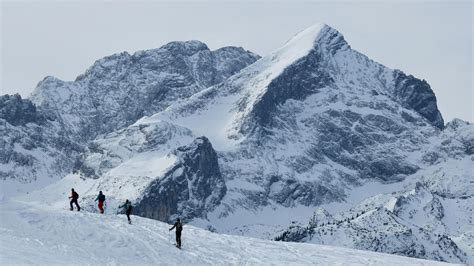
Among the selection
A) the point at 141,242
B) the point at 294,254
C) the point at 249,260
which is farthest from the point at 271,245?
the point at 141,242

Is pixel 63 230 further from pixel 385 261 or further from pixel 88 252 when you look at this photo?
pixel 385 261

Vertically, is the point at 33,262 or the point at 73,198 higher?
the point at 73,198

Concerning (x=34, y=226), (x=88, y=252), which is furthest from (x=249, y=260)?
(x=34, y=226)

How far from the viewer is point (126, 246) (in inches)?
2921

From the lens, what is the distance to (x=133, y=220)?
8725 centimetres

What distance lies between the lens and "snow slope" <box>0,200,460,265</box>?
225ft

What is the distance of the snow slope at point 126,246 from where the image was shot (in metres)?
68.6

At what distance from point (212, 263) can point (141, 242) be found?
7.11 metres

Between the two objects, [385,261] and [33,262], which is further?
[385,261]

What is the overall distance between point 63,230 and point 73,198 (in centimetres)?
972

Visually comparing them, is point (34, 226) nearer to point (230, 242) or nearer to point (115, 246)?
point (115, 246)

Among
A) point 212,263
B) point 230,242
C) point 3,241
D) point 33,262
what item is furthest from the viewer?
A: point 230,242

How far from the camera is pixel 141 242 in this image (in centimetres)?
7606

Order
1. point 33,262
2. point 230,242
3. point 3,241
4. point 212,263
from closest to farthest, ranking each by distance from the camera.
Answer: point 33,262 → point 3,241 → point 212,263 → point 230,242
